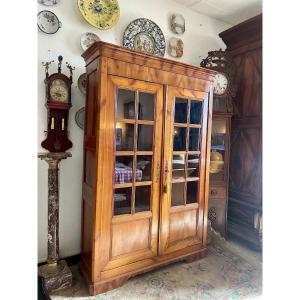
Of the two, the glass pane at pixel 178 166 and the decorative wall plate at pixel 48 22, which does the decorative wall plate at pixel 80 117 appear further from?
the glass pane at pixel 178 166

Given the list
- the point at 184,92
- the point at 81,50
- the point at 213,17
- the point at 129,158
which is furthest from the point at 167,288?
the point at 213,17

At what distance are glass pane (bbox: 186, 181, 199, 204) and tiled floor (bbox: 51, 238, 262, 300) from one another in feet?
1.97

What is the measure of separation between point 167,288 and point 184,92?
1.63 meters

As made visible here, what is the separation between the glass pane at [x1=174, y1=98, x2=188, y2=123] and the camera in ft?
6.76

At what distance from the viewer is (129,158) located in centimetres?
186

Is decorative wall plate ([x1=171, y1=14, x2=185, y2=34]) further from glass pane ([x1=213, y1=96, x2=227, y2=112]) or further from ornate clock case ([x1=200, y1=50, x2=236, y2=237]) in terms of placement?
glass pane ([x1=213, y1=96, x2=227, y2=112])

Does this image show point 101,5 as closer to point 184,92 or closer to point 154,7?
point 154,7

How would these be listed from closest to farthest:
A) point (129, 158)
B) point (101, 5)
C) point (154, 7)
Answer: point (129, 158) < point (101, 5) < point (154, 7)

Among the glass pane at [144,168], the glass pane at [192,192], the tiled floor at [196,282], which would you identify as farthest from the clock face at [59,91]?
the tiled floor at [196,282]

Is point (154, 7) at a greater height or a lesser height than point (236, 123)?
greater

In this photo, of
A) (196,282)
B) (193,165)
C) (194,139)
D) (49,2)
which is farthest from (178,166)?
(49,2)

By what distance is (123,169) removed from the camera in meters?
1.84

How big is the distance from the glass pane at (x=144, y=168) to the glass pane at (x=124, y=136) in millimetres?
135
